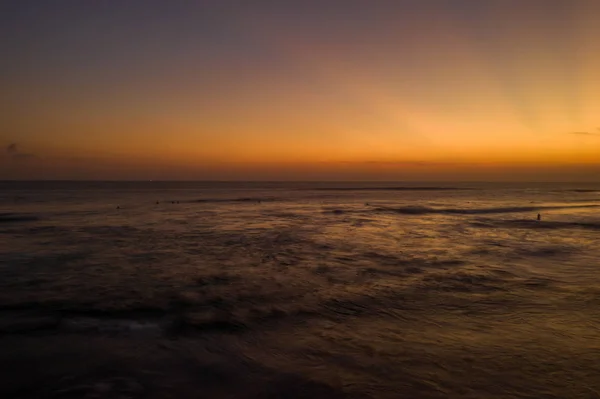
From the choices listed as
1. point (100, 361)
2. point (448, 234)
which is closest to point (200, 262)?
point (100, 361)

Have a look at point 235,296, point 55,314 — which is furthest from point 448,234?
point 55,314

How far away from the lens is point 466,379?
5.56 m

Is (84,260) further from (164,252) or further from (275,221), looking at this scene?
(275,221)

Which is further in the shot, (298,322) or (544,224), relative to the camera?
(544,224)

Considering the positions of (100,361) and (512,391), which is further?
(100,361)

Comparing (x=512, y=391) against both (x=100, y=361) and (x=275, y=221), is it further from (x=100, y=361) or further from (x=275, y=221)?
(x=275, y=221)

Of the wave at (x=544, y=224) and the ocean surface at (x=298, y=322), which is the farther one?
the wave at (x=544, y=224)

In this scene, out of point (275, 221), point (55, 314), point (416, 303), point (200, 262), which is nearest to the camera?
point (55, 314)

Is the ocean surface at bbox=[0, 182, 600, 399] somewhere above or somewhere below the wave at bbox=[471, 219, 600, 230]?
above

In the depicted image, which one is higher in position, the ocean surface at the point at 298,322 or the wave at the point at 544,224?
the ocean surface at the point at 298,322

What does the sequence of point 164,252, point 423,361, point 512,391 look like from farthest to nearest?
point 164,252 < point 423,361 < point 512,391

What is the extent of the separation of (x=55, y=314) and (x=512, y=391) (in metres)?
8.73

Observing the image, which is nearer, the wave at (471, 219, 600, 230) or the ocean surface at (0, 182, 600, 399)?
the ocean surface at (0, 182, 600, 399)

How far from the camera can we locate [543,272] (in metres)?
12.5
